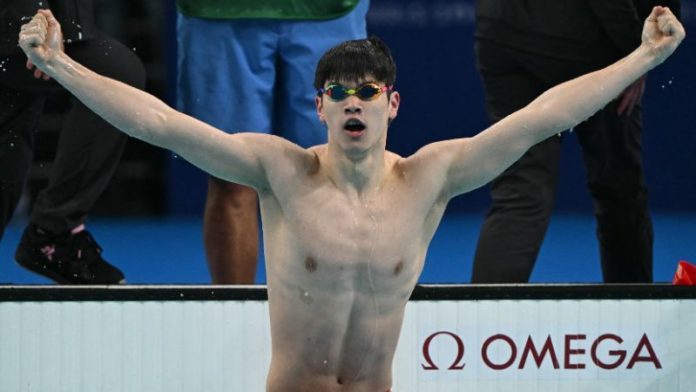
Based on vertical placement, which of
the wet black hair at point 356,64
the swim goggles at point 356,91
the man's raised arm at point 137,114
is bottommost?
the man's raised arm at point 137,114

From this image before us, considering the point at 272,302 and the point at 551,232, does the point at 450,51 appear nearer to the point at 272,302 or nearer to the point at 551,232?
the point at 551,232

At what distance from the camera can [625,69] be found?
3.55 metres

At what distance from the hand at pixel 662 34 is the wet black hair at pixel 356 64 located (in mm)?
646

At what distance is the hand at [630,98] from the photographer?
4.88 metres

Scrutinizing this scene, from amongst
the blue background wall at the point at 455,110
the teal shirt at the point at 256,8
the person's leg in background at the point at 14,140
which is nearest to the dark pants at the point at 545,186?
the teal shirt at the point at 256,8

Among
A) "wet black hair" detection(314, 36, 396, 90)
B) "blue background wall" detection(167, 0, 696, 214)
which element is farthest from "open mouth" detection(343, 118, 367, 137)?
"blue background wall" detection(167, 0, 696, 214)

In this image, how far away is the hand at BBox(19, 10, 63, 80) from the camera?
10.8 ft

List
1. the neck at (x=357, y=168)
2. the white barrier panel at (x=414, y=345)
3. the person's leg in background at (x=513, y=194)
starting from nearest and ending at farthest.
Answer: the neck at (x=357, y=168), the white barrier panel at (x=414, y=345), the person's leg in background at (x=513, y=194)

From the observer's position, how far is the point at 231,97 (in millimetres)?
4801

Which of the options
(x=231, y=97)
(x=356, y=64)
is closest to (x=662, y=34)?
(x=356, y=64)

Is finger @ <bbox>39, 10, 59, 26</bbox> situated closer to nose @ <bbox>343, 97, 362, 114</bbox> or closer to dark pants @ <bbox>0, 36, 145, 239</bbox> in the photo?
nose @ <bbox>343, 97, 362, 114</bbox>

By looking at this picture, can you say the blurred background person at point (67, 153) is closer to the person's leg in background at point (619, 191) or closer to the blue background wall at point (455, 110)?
the person's leg in background at point (619, 191)

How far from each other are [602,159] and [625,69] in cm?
150

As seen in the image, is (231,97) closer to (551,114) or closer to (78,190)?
(78,190)
